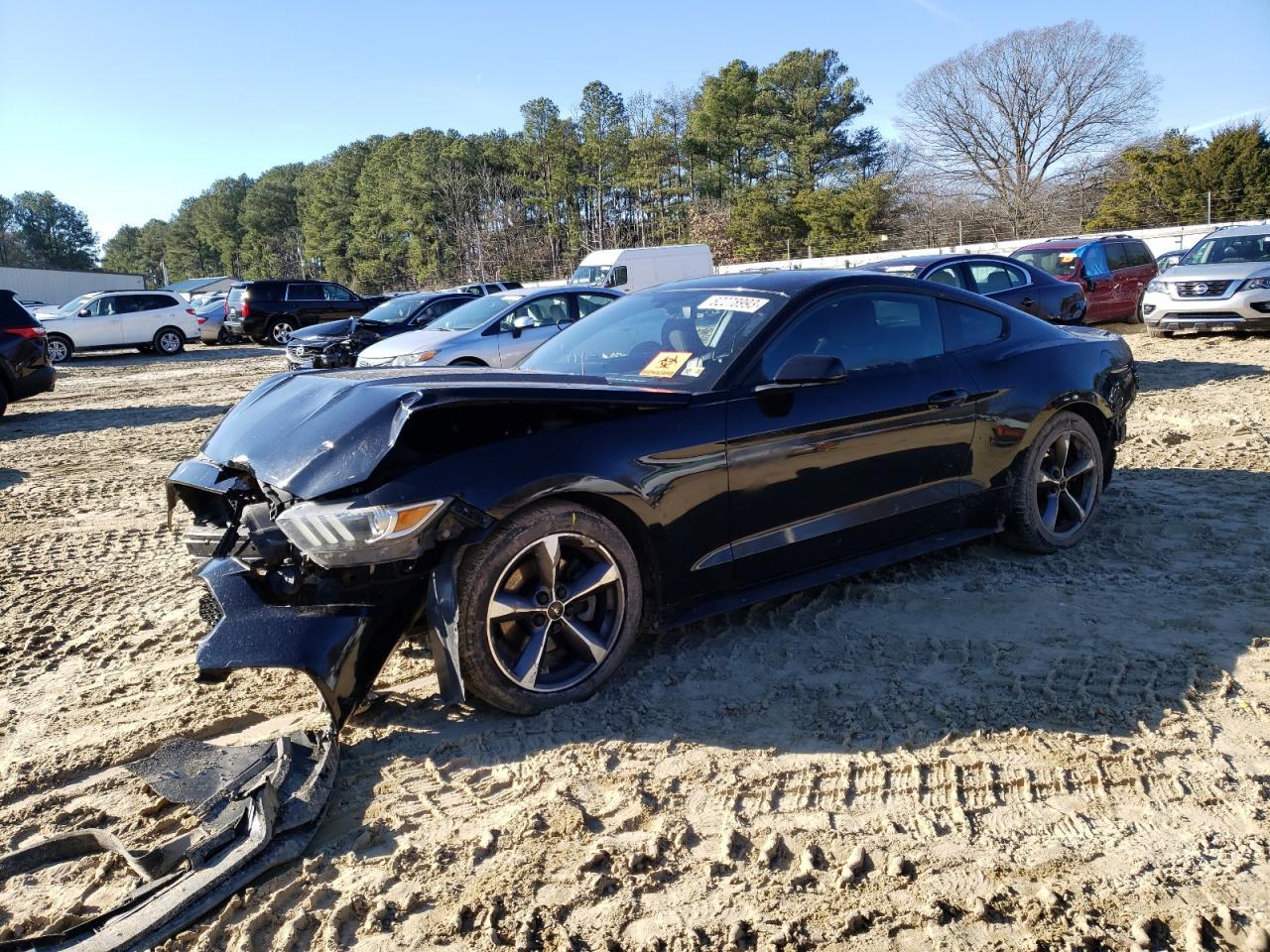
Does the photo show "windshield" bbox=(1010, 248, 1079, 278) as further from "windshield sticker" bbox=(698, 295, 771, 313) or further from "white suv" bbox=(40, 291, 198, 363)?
"white suv" bbox=(40, 291, 198, 363)

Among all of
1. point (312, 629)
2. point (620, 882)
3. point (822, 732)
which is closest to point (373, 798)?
point (312, 629)

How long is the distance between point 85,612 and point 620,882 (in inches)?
139

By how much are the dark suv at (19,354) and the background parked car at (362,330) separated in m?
3.73

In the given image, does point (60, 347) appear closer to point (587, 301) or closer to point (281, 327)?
point (281, 327)

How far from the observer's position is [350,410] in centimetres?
340

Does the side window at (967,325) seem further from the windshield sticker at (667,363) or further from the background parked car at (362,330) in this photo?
the background parked car at (362,330)

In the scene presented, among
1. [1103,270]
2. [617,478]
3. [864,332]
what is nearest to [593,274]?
[1103,270]

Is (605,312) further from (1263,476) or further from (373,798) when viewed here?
(1263,476)

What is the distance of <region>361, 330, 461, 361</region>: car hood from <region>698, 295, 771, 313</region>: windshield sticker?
781cm

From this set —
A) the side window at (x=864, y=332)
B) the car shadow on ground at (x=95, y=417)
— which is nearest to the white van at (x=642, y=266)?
the car shadow on ground at (x=95, y=417)

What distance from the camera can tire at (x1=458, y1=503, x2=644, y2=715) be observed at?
3.12 meters

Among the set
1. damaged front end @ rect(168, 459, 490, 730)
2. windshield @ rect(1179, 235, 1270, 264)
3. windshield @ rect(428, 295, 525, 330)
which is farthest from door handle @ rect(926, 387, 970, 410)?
windshield @ rect(1179, 235, 1270, 264)

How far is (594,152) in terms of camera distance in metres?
58.8

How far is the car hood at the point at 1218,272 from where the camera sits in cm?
1326
